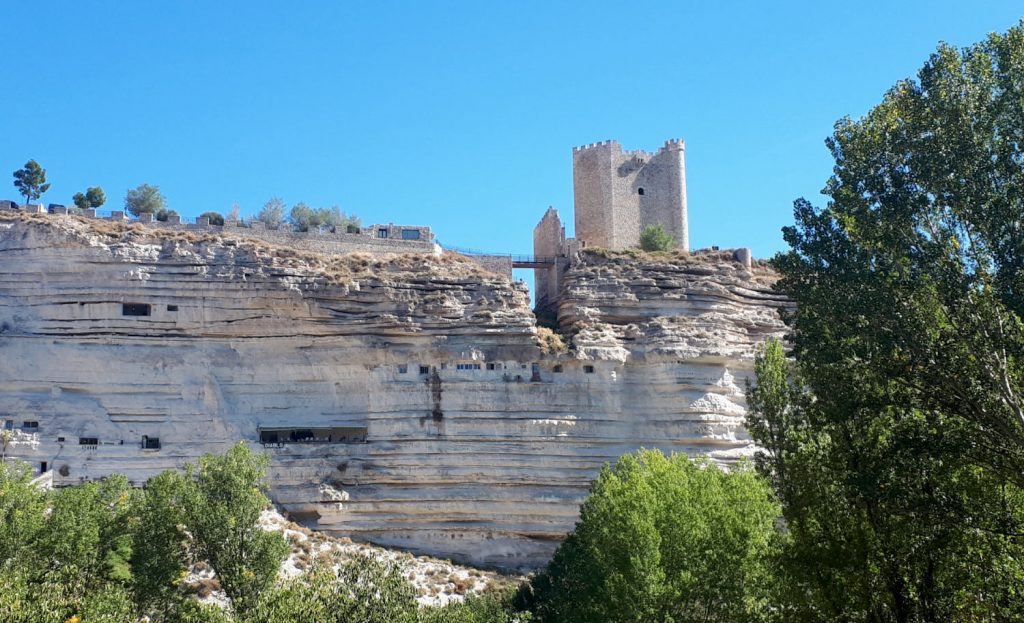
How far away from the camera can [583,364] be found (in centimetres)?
3675

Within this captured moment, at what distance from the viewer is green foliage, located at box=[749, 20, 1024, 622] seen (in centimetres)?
1470

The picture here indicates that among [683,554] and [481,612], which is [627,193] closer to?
[481,612]

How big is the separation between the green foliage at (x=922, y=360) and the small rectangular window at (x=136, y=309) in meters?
26.0

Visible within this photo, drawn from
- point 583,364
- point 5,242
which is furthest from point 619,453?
point 5,242

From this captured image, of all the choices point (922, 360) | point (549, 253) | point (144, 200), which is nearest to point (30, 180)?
point (144, 200)

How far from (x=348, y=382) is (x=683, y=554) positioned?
17.6m

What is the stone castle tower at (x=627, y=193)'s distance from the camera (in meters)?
44.4

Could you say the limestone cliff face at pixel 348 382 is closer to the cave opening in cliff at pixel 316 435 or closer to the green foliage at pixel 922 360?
the cave opening in cliff at pixel 316 435

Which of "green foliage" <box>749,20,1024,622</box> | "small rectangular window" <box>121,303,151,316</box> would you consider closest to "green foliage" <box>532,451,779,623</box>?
"green foliage" <box>749,20,1024,622</box>

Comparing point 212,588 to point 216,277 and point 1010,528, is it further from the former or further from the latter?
point 1010,528

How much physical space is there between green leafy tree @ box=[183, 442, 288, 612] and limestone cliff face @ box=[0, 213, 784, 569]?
6.41 m

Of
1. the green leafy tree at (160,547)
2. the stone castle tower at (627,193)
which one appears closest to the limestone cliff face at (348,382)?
the green leafy tree at (160,547)

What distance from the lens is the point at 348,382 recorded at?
119ft

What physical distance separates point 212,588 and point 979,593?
21.7 meters
